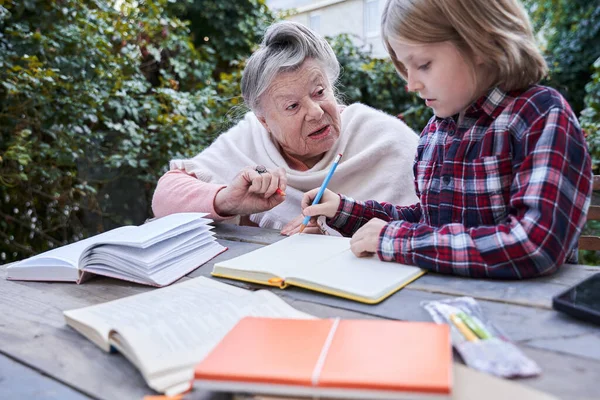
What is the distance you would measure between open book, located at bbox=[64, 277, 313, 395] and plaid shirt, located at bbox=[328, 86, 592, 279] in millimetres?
347

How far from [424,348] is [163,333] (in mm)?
393

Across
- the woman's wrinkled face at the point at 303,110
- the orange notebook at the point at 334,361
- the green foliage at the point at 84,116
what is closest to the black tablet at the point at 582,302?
the orange notebook at the point at 334,361

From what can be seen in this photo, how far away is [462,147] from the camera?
118cm

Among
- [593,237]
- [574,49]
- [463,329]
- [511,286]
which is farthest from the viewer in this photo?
[574,49]

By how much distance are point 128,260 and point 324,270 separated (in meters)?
0.45

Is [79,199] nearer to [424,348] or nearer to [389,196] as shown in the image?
[389,196]

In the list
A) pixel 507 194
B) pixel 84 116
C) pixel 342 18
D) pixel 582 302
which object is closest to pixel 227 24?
pixel 342 18

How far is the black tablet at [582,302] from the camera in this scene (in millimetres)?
769

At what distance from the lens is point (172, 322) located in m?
0.82

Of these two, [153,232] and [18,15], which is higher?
[18,15]

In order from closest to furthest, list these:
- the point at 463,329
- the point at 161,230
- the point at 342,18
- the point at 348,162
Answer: the point at 463,329 → the point at 161,230 → the point at 348,162 → the point at 342,18

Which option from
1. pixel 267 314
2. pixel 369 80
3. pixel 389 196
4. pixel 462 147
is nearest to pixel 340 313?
pixel 267 314

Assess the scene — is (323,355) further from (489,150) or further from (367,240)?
(489,150)

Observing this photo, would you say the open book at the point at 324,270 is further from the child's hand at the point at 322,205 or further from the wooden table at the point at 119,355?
the child's hand at the point at 322,205
